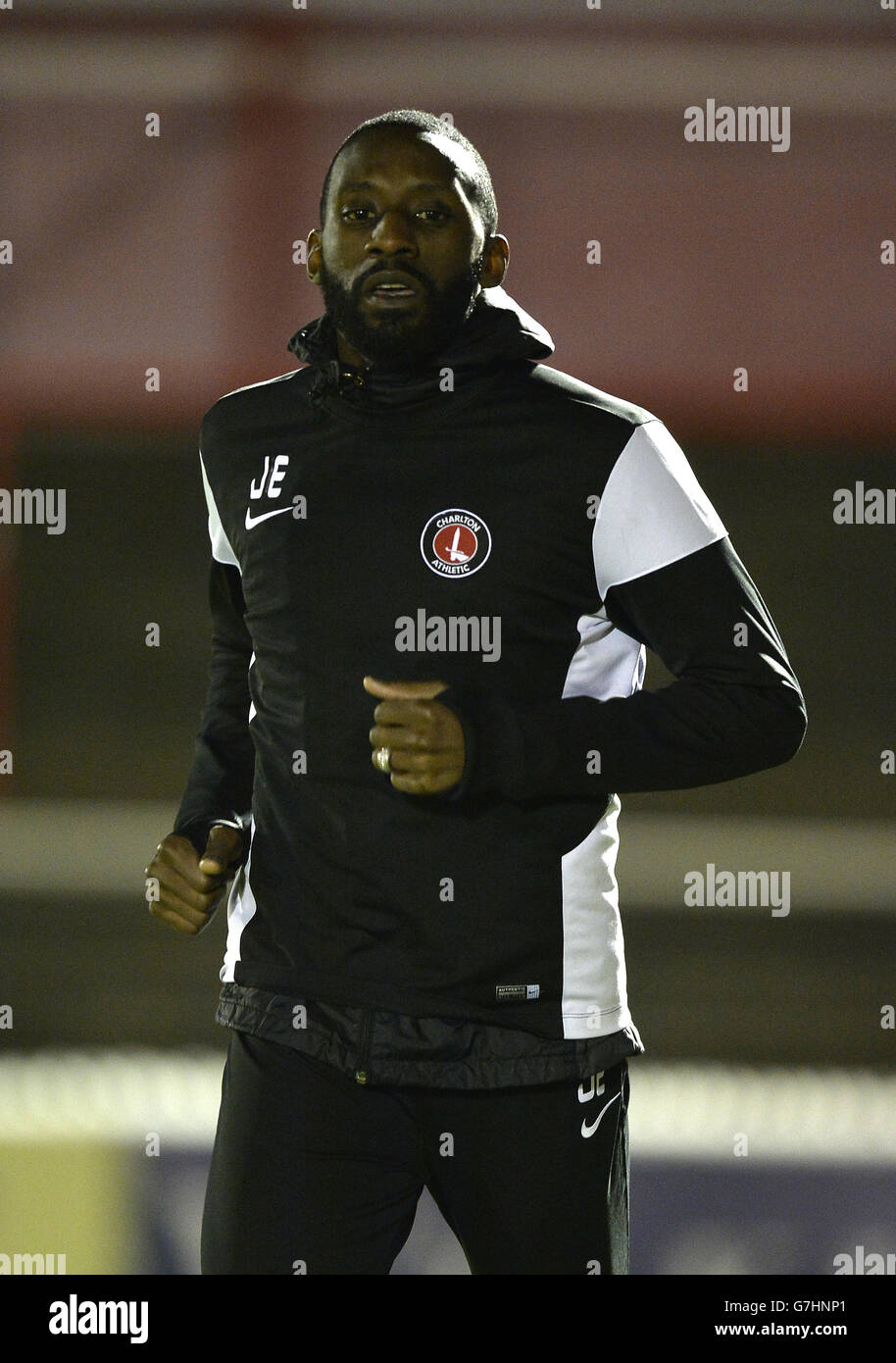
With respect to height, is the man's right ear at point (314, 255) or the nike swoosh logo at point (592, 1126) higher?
the man's right ear at point (314, 255)

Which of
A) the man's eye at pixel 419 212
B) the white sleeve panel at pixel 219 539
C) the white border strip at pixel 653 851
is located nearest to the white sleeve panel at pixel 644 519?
the man's eye at pixel 419 212

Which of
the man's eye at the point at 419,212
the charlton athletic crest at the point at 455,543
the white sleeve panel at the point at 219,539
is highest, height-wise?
the man's eye at the point at 419,212

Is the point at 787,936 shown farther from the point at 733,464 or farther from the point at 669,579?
the point at 669,579

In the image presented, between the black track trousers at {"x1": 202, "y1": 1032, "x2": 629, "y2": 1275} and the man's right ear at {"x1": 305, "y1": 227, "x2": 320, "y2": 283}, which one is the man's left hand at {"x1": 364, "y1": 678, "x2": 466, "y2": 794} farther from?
the man's right ear at {"x1": 305, "y1": 227, "x2": 320, "y2": 283}

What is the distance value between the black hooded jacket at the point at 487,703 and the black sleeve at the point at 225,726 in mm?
129

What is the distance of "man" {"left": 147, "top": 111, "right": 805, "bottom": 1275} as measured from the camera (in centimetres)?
141

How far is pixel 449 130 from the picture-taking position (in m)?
1.52

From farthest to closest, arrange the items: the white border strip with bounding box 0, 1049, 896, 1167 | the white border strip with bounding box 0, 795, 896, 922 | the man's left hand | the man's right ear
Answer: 1. the white border strip with bounding box 0, 795, 896, 922
2. the white border strip with bounding box 0, 1049, 896, 1167
3. the man's right ear
4. the man's left hand

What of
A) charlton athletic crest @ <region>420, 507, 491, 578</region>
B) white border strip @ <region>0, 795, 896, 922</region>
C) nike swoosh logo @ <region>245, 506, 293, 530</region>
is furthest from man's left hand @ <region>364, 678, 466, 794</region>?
white border strip @ <region>0, 795, 896, 922</region>

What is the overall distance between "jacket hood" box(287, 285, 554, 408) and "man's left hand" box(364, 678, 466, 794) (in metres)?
0.30

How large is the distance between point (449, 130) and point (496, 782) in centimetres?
59

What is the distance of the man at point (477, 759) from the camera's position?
4.61 feet

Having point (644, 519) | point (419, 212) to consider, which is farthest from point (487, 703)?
point (419, 212)

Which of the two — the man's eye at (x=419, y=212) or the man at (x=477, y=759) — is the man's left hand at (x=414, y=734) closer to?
the man at (x=477, y=759)
